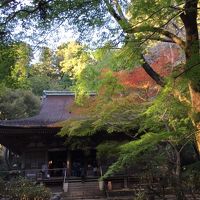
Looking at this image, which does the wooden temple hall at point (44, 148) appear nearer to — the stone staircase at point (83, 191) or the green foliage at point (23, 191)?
the stone staircase at point (83, 191)

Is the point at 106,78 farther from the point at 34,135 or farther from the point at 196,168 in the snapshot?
the point at 34,135

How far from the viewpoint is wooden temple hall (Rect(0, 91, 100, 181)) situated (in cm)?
1875

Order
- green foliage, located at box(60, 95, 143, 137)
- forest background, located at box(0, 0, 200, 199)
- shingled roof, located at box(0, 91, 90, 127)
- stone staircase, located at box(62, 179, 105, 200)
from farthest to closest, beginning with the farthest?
shingled roof, located at box(0, 91, 90, 127)
stone staircase, located at box(62, 179, 105, 200)
green foliage, located at box(60, 95, 143, 137)
forest background, located at box(0, 0, 200, 199)

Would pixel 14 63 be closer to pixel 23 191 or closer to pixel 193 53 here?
pixel 193 53

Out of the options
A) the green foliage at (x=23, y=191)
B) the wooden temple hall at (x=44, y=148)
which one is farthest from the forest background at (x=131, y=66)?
the wooden temple hall at (x=44, y=148)

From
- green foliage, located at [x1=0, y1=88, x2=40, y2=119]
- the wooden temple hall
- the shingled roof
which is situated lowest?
the wooden temple hall

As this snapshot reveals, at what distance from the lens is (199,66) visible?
642cm

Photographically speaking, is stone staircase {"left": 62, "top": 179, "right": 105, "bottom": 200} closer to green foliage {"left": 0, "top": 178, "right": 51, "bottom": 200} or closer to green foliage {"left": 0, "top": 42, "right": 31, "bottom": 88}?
green foliage {"left": 0, "top": 178, "right": 51, "bottom": 200}

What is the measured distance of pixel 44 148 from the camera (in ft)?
66.6

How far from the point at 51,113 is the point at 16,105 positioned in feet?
38.9

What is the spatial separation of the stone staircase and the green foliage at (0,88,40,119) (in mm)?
16663

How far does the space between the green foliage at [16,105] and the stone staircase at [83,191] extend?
54.7 ft

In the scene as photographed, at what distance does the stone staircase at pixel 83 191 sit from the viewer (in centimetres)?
1645

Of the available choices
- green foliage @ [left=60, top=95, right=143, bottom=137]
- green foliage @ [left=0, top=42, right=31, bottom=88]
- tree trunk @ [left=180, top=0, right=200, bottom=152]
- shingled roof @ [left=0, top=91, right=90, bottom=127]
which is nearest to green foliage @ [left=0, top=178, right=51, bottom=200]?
green foliage @ [left=60, top=95, right=143, bottom=137]
